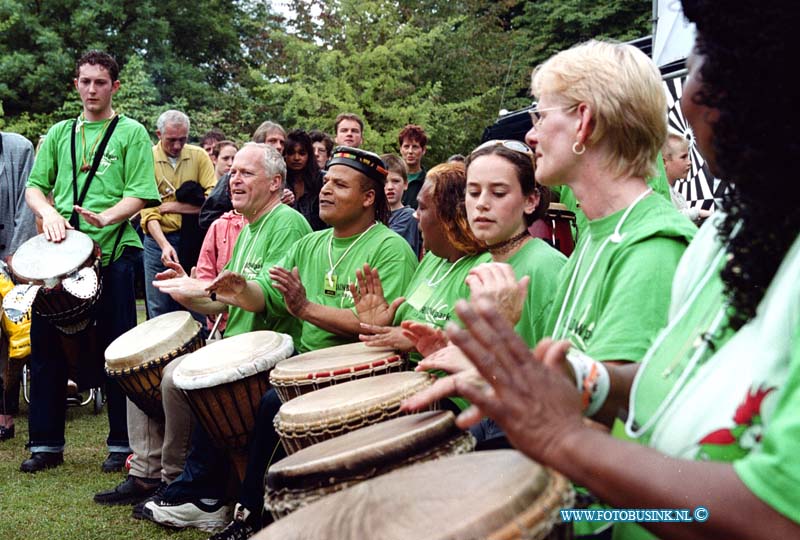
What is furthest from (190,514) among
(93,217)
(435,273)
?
(93,217)

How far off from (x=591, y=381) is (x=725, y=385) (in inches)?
15.9

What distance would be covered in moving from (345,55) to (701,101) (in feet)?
61.1

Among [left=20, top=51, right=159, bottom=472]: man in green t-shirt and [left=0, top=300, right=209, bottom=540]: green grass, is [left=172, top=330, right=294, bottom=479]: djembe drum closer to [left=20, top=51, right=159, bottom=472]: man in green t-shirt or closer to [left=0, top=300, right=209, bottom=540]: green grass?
[left=0, top=300, right=209, bottom=540]: green grass

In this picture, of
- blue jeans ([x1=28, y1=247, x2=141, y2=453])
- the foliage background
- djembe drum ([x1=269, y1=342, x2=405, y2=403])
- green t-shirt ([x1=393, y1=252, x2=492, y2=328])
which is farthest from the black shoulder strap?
the foliage background

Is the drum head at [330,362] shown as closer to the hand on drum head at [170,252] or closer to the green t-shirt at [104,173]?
the green t-shirt at [104,173]

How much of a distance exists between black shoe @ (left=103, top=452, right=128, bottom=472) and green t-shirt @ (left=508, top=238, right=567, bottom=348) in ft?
10.6

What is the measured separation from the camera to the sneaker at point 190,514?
168 inches

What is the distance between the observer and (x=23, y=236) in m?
6.08

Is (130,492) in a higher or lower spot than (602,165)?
lower

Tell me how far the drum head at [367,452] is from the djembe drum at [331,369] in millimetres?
988

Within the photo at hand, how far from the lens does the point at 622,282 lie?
2.03 metres

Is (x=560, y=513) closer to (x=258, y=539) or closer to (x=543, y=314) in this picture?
(x=258, y=539)

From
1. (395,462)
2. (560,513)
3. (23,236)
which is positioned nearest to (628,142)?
(395,462)

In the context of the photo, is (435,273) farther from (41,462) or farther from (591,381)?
(41,462)
